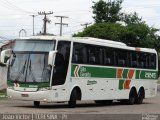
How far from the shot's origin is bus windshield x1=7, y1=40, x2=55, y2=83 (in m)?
22.8

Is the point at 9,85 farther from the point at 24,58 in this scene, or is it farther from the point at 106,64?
the point at 106,64

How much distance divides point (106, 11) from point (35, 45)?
4624cm

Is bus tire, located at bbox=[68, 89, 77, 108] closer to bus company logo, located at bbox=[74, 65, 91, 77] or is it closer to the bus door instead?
bus company logo, located at bbox=[74, 65, 91, 77]

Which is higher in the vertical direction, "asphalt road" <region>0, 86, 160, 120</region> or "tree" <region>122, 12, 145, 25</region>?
"tree" <region>122, 12, 145, 25</region>

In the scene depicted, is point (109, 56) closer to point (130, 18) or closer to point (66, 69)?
point (66, 69)

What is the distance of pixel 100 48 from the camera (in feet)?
88.2

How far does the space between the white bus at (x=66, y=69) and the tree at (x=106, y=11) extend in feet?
129

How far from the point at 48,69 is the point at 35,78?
2.18 feet

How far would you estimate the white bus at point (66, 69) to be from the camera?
2278cm

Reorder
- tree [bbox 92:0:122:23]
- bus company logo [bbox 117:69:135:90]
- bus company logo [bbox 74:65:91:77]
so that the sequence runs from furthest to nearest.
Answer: tree [bbox 92:0:122:23], bus company logo [bbox 117:69:135:90], bus company logo [bbox 74:65:91:77]

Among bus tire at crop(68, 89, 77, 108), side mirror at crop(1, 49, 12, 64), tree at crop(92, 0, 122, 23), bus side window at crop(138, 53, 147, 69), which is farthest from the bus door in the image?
tree at crop(92, 0, 122, 23)

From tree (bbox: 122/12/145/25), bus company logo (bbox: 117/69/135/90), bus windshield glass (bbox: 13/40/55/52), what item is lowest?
bus company logo (bbox: 117/69/135/90)

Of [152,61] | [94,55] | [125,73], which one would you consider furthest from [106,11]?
[94,55]

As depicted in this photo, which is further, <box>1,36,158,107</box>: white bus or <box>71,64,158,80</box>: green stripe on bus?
<box>71,64,158,80</box>: green stripe on bus
